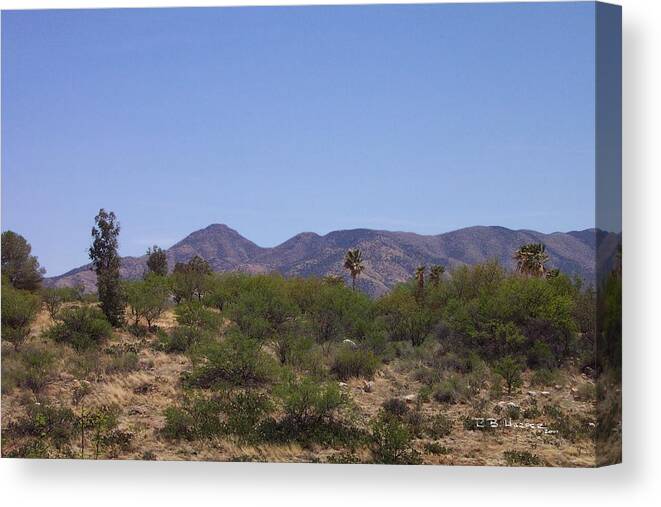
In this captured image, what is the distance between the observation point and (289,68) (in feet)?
44.6

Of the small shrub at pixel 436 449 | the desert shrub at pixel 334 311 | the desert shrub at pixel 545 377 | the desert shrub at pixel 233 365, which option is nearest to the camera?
the small shrub at pixel 436 449

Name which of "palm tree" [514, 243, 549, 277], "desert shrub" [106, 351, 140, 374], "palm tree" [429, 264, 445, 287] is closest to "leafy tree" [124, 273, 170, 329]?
"desert shrub" [106, 351, 140, 374]

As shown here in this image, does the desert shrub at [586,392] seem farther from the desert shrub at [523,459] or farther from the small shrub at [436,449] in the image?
the small shrub at [436,449]

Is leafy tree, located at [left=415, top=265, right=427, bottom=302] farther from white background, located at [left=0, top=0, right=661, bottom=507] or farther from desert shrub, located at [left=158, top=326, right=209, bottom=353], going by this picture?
desert shrub, located at [left=158, top=326, right=209, bottom=353]

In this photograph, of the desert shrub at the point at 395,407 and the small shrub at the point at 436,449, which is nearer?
the small shrub at the point at 436,449

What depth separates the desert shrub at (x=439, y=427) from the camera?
1255 cm

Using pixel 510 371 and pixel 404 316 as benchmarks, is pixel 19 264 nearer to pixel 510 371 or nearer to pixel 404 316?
pixel 404 316

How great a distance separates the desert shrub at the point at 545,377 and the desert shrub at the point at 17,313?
762cm

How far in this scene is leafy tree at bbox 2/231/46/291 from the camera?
13.6 m

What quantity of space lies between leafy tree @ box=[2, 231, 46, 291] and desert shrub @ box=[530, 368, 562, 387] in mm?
7459

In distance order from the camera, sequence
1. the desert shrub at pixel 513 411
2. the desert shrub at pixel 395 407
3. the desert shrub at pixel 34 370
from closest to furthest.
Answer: the desert shrub at pixel 513 411
the desert shrub at pixel 395 407
the desert shrub at pixel 34 370

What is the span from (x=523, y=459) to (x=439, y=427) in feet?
3.95

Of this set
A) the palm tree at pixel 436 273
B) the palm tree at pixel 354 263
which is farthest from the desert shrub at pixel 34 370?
the palm tree at pixel 436 273

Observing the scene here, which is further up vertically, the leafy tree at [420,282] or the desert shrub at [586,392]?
the leafy tree at [420,282]
